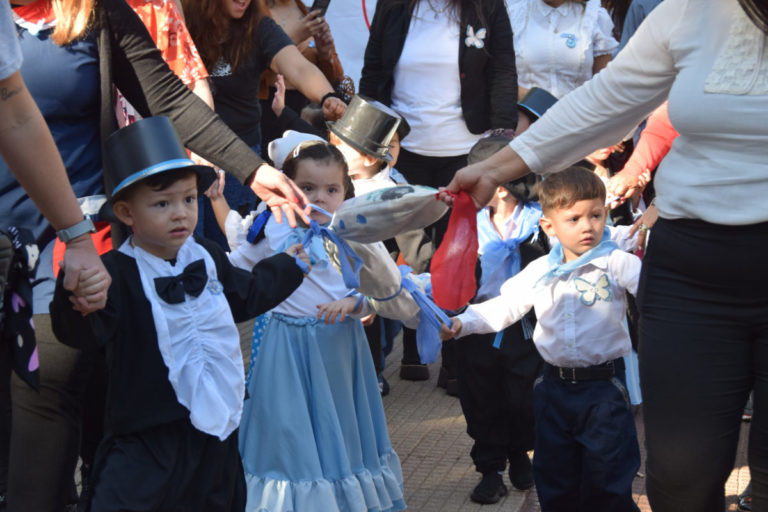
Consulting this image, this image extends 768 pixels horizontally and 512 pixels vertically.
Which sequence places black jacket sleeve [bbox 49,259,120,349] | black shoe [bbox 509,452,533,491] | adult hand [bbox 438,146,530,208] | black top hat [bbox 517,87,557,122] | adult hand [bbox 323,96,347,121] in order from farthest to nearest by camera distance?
black top hat [bbox 517,87,557,122] → adult hand [bbox 323,96,347,121] → black shoe [bbox 509,452,533,491] → adult hand [bbox 438,146,530,208] → black jacket sleeve [bbox 49,259,120,349]

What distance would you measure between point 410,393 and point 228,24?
2.23 meters

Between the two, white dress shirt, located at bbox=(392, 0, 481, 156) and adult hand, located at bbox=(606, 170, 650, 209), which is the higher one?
white dress shirt, located at bbox=(392, 0, 481, 156)

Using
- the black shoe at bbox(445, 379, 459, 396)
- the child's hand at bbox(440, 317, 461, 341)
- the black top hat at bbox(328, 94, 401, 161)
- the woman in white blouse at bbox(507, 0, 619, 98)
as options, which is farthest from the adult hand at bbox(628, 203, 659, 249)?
the woman in white blouse at bbox(507, 0, 619, 98)

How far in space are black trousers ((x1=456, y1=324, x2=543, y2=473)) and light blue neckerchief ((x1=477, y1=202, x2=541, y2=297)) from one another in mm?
235

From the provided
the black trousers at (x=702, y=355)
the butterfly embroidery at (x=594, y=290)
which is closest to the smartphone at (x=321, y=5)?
the butterfly embroidery at (x=594, y=290)

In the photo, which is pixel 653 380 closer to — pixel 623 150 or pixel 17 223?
pixel 17 223

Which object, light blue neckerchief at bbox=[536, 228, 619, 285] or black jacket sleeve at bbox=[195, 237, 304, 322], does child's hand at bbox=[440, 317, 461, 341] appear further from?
black jacket sleeve at bbox=[195, 237, 304, 322]

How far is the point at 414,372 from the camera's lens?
5852 millimetres

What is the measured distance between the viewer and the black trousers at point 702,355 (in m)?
2.40

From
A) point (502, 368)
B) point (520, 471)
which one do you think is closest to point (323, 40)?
point (502, 368)

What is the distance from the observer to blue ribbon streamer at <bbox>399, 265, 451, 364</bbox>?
365 cm

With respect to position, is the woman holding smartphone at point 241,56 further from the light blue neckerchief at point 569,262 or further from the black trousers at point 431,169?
the light blue neckerchief at point 569,262

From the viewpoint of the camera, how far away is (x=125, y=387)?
9.71 feet

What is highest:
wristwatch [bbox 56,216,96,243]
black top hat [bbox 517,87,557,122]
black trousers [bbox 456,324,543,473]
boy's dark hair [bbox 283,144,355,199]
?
wristwatch [bbox 56,216,96,243]
